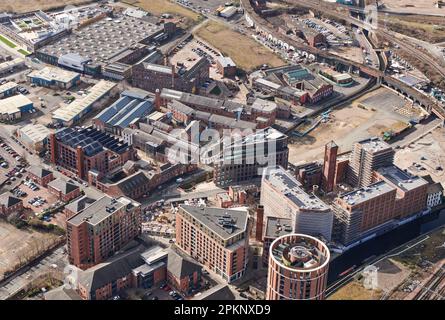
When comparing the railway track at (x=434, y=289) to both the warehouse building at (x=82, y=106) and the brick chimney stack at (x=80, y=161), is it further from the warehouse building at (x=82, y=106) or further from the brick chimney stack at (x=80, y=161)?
the warehouse building at (x=82, y=106)

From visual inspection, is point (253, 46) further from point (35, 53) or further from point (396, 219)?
point (396, 219)

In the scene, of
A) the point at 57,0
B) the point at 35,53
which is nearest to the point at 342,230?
the point at 35,53

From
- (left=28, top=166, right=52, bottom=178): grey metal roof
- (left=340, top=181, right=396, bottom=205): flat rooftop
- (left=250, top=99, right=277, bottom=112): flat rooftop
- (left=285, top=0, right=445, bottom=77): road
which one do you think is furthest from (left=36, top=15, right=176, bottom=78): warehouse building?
(left=340, top=181, right=396, bottom=205): flat rooftop

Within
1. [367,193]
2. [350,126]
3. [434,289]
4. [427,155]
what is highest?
[367,193]

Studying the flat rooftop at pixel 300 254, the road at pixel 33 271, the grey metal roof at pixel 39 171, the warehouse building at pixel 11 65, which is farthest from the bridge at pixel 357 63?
the road at pixel 33 271

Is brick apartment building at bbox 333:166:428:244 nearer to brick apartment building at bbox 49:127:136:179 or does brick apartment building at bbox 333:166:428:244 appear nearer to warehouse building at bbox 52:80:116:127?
brick apartment building at bbox 49:127:136:179

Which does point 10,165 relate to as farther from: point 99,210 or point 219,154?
point 219,154

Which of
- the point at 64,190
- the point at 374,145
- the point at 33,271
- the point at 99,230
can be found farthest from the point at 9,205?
the point at 374,145

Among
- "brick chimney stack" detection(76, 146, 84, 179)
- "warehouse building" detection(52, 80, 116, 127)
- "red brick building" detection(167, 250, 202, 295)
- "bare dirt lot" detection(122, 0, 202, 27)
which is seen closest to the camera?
"red brick building" detection(167, 250, 202, 295)
